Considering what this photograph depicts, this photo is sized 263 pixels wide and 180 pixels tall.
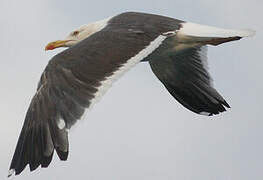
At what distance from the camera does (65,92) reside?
10.5 meters

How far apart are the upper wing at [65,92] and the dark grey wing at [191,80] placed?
A: 8.73 feet

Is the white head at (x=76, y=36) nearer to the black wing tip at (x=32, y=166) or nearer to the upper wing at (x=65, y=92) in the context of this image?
the upper wing at (x=65, y=92)

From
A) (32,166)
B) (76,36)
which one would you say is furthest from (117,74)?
(76,36)

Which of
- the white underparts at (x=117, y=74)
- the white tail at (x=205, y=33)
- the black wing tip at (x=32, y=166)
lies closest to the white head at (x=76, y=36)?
the white tail at (x=205, y=33)

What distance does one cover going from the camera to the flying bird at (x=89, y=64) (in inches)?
403

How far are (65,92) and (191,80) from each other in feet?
12.5

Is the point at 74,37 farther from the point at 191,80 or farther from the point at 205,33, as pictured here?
the point at 205,33

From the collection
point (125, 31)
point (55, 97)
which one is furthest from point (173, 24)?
point (55, 97)

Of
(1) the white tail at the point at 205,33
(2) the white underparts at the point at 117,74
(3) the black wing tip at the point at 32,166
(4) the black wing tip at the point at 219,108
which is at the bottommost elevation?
(4) the black wing tip at the point at 219,108

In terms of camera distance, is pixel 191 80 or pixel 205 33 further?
pixel 191 80

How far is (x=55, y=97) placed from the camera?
1046cm

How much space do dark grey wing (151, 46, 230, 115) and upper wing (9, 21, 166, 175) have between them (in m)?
2.66

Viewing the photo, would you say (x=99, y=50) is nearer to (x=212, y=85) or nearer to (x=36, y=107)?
(x=36, y=107)

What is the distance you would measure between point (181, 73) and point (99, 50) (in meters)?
3.14
